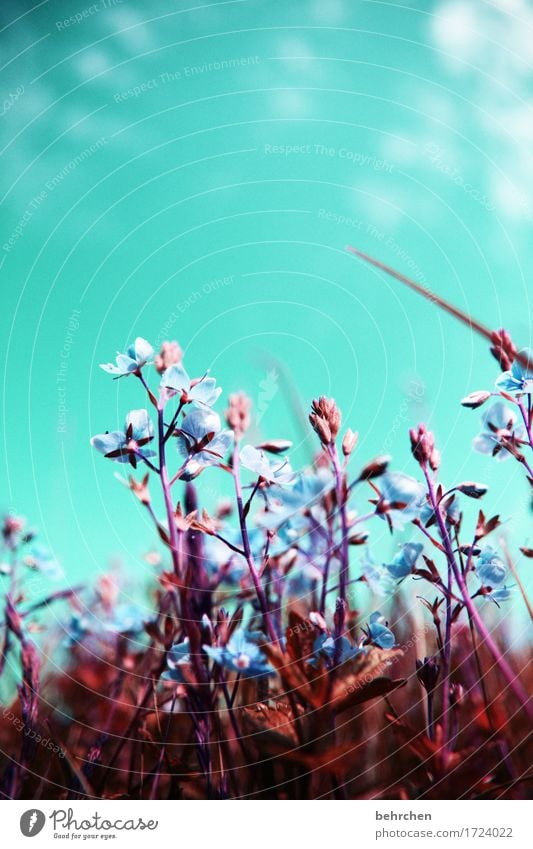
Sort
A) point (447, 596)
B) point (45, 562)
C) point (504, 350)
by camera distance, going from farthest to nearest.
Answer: point (45, 562) → point (504, 350) → point (447, 596)

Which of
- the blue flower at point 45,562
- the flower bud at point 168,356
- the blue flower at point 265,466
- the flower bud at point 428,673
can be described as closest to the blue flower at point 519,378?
the blue flower at point 265,466

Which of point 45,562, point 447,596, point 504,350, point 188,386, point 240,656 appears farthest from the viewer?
point 45,562

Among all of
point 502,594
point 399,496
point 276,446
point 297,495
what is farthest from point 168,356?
point 502,594

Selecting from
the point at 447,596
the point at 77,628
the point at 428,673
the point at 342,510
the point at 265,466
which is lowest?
the point at 428,673

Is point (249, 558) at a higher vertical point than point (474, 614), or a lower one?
higher

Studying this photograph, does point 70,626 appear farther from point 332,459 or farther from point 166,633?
point 332,459

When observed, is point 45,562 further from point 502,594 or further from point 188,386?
point 502,594
